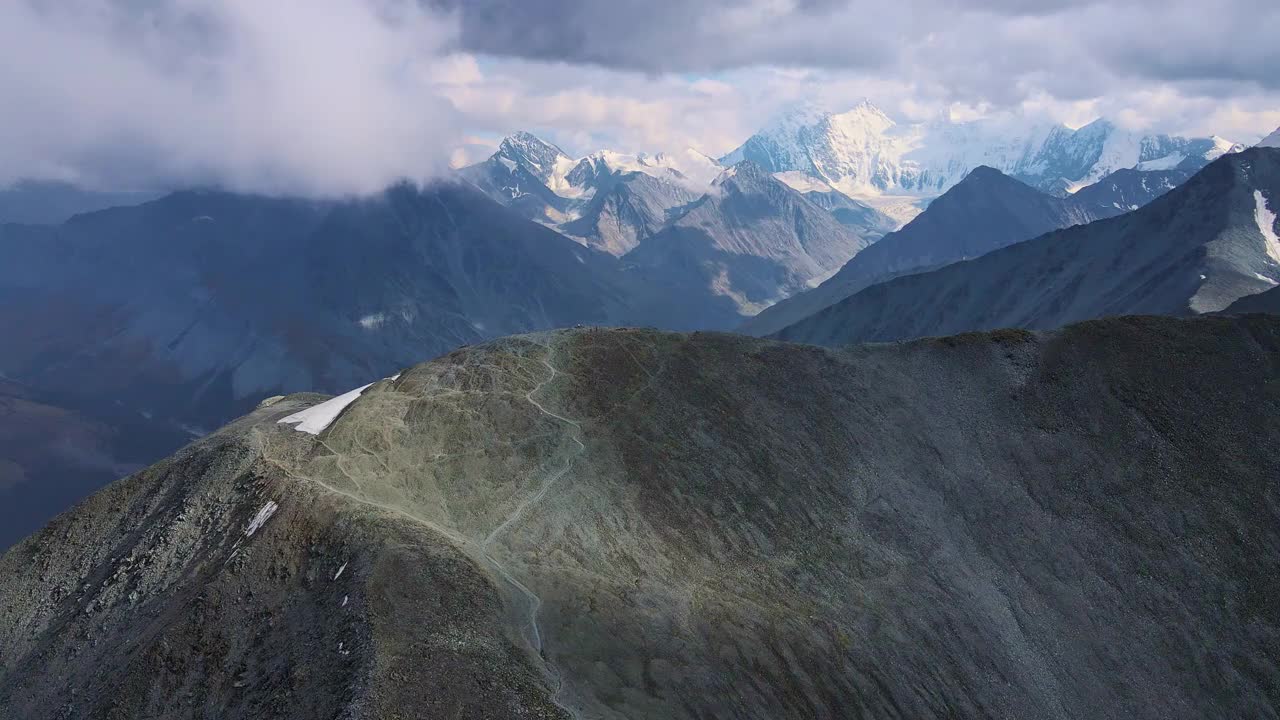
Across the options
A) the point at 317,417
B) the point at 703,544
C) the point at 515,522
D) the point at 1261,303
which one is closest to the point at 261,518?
the point at 317,417

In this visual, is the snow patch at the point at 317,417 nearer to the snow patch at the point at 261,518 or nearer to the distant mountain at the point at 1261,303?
the snow patch at the point at 261,518

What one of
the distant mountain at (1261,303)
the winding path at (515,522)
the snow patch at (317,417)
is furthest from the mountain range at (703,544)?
the distant mountain at (1261,303)

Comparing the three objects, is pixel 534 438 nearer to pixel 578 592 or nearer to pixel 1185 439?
pixel 578 592

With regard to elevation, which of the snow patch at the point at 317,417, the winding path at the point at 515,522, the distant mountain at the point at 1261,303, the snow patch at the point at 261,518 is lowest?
the snow patch at the point at 317,417

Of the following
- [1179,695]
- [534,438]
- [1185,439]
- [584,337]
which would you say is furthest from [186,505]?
[1185,439]

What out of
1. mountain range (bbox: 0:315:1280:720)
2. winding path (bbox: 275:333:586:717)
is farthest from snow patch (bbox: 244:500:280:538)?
winding path (bbox: 275:333:586:717)
